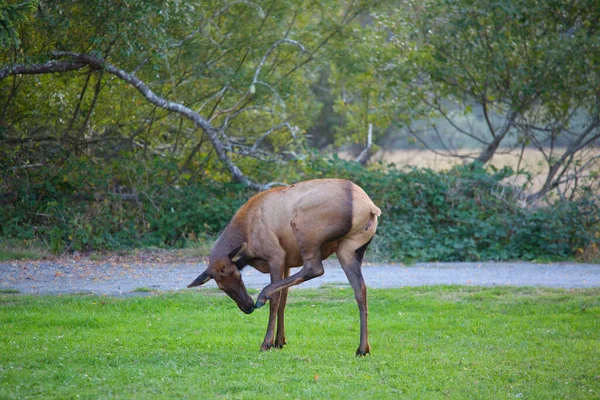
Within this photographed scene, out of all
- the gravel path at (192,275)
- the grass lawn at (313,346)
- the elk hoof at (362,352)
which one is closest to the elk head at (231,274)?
the grass lawn at (313,346)

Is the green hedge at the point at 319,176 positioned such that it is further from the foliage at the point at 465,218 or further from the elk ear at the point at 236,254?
the elk ear at the point at 236,254

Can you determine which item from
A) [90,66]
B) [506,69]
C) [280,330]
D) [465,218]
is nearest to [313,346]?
[280,330]

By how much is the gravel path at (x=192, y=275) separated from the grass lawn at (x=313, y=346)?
834 millimetres

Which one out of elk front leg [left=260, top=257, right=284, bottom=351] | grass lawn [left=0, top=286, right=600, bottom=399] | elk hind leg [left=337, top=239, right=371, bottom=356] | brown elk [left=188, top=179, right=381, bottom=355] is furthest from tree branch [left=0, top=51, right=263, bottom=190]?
elk hind leg [left=337, top=239, right=371, bottom=356]

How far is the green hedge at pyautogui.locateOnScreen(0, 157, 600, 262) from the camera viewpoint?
1543 cm

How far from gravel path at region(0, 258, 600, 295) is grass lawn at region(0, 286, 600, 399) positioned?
2.74 ft

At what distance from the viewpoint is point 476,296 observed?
1130 cm

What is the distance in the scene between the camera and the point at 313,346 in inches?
325

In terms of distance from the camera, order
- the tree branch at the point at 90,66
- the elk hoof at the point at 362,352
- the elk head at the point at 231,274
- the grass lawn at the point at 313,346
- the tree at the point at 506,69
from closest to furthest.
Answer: the grass lawn at the point at 313,346
the elk hoof at the point at 362,352
the elk head at the point at 231,274
the tree branch at the point at 90,66
the tree at the point at 506,69

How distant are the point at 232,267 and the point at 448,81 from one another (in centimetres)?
1179

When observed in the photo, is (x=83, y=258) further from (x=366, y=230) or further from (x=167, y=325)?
(x=366, y=230)

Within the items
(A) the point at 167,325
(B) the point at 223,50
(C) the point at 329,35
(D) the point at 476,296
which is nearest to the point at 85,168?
(B) the point at 223,50

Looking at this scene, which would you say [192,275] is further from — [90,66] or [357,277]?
[357,277]

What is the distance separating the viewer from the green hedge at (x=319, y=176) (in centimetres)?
1543
